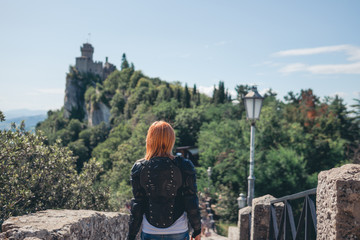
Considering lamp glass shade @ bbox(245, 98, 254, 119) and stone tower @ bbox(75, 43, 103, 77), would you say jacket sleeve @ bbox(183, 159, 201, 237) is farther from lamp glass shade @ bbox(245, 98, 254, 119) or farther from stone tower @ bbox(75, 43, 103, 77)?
stone tower @ bbox(75, 43, 103, 77)

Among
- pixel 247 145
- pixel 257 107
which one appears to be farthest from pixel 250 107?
pixel 247 145

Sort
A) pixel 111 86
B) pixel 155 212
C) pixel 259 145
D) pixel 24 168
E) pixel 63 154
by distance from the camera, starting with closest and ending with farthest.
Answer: pixel 155 212, pixel 24 168, pixel 63 154, pixel 259 145, pixel 111 86

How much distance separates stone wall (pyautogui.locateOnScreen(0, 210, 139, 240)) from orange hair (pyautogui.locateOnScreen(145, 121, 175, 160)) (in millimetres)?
1206

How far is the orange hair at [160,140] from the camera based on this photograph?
276 centimetres

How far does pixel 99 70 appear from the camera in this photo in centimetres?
9769

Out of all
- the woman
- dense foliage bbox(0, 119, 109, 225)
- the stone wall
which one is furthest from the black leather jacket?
dense foliage bbox(0, 119, 109, 225)

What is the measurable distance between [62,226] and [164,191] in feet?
3.98

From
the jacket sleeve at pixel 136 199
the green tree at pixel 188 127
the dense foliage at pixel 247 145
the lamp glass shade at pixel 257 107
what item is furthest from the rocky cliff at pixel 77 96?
the jacket sleeve at pixel 136 199

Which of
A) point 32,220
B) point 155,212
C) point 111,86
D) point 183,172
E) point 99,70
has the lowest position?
point 32,220

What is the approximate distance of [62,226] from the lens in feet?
9.91

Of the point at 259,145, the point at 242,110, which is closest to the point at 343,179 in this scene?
the point at 259,145

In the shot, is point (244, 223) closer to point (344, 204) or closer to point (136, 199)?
point (136, 199)

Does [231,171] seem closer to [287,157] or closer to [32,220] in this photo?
[287,157]

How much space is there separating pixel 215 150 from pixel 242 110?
1304 cm
